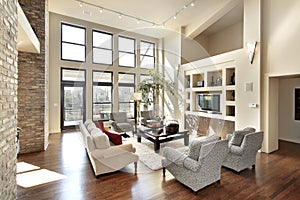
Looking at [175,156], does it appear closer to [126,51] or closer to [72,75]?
[72,75]

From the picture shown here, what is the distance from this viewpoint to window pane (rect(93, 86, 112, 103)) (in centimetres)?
729

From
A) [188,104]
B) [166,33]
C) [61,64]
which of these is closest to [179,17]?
[166,33]

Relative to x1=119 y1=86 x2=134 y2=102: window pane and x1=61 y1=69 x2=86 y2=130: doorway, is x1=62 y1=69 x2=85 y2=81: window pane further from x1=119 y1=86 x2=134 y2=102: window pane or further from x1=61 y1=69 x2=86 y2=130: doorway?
x1=119 y1=86 x2=134 y2=102: window pane

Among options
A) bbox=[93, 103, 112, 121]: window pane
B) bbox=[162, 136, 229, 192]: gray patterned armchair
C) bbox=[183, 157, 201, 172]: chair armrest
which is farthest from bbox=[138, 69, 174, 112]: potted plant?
bbox=[183, 157, 201, 172]: chair armrest

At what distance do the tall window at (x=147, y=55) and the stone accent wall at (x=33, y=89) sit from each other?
4.66 meters

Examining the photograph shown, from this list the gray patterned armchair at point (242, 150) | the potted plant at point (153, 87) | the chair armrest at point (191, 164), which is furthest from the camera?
the potted plant at point (153, 87)

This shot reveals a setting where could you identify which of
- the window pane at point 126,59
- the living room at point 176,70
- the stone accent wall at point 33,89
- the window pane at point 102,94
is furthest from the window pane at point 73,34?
the stone accent wall at point 33,89

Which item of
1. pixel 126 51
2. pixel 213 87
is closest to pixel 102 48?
pixel 126 51

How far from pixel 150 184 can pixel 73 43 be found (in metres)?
6.13

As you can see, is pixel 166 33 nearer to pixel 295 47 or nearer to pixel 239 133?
pixel 295 47

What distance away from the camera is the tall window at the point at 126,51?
25.8 feet

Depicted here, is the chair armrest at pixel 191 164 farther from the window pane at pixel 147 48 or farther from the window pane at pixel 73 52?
the window pane at pixel 147 48

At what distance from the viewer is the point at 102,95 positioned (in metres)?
7.50

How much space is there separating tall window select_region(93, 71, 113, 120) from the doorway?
481 mm
